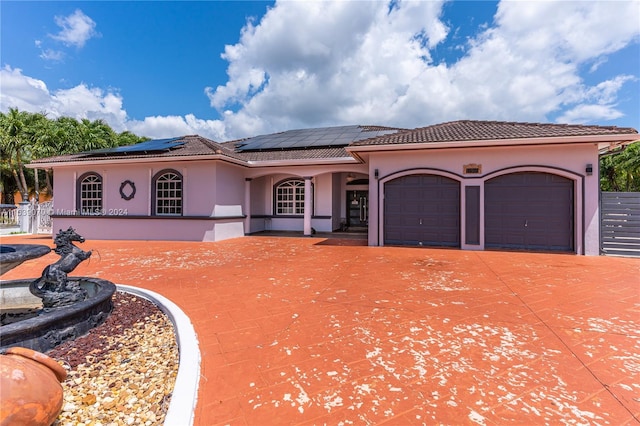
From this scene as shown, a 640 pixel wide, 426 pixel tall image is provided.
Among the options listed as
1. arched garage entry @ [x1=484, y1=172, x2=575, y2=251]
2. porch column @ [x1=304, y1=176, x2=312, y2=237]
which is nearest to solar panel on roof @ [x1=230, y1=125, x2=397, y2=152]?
porch column @ [x1=304, y1=176, x2=312, y2=237]

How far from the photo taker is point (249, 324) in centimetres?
378

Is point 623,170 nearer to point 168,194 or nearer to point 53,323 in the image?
point 168,194

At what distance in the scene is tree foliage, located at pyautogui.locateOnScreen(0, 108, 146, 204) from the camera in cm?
2077

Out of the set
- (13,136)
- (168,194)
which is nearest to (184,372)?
(168,194)

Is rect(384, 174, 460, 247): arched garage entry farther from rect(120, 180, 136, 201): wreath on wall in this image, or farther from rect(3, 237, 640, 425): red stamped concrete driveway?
rect(120, 180, 136, 201): wreath on wall

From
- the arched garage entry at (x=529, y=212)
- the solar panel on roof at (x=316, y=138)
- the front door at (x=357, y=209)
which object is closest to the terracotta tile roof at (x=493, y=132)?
the arched garage entry at (x=529, y=212)

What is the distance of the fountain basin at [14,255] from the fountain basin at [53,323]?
0.71m

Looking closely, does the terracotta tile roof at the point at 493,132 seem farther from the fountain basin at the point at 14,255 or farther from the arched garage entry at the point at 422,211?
the fountain basin at the point at 14,255

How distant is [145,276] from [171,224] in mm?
6728

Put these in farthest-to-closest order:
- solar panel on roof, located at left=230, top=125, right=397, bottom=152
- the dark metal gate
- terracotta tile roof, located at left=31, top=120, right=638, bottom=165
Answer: solar panel on roof, located at left=230, top=125, right=397, bottom=152 < terracotta tile roof, located at left=31, top=120, right=638, bottom=165 < the dark metal gate

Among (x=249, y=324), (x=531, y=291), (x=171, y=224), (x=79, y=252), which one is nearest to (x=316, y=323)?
(x=249, y=324)

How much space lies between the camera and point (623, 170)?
85.0 ft

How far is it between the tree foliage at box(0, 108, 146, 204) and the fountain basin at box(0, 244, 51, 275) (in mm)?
22833

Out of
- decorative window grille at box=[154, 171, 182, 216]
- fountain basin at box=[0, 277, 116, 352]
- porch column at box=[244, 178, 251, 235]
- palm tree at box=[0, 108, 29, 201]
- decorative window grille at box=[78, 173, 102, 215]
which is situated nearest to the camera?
fountain basin at box=[0, 277, 116, 352]
